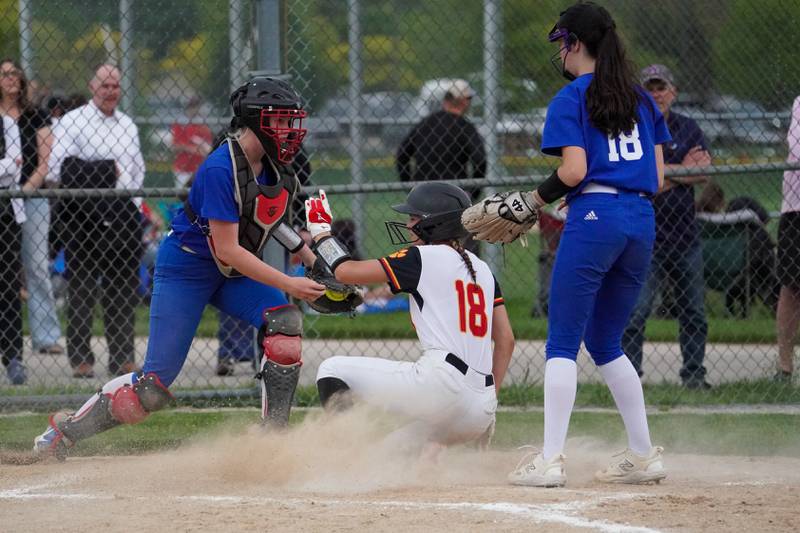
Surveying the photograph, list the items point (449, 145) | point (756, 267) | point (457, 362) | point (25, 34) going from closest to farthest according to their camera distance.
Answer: point (457, 362) → point (25, 34) → point (449, 145) → point (756, 267)

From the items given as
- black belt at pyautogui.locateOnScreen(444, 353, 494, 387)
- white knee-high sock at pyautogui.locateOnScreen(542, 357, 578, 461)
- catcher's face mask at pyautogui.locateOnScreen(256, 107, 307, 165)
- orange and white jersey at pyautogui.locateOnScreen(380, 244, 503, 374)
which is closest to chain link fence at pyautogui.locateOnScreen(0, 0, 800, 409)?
catcher's face mask at pyautogui.locateOnScreen(256, 107, 307, 165)

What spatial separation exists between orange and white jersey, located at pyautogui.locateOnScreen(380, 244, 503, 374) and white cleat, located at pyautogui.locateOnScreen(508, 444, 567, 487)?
449mm

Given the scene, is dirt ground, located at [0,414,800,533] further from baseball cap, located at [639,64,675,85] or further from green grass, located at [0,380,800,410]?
baseball cap, located at [639,64,675,85]

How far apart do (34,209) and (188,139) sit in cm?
285

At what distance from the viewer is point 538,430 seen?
6043mm

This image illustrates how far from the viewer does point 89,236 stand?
736cm

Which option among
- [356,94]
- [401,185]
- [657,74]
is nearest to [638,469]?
[401,185]

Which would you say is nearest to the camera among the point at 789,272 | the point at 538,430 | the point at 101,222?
the point at 538,430

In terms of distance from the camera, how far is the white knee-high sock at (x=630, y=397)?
4.66m

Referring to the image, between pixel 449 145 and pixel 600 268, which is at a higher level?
pixel 449 145

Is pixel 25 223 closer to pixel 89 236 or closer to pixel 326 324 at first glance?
pixel 89 236

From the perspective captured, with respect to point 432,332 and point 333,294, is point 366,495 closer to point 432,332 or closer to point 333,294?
point 432,332

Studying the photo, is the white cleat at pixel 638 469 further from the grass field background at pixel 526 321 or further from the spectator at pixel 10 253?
the spectator at pixel 10 253

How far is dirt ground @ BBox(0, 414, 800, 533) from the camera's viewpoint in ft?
12.5
